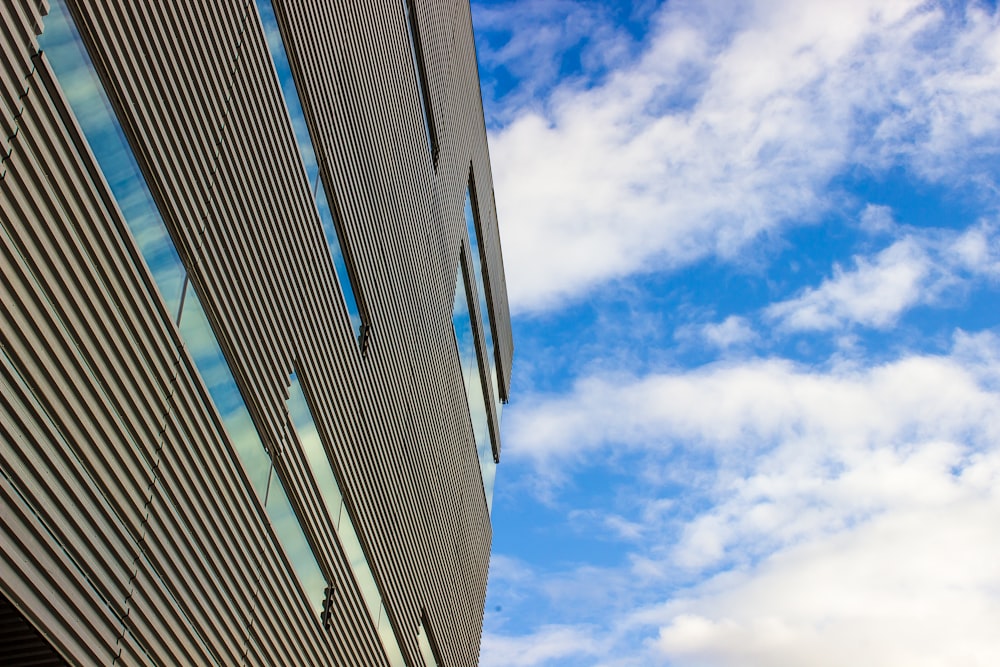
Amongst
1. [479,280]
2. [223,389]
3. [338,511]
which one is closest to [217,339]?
[223,389]

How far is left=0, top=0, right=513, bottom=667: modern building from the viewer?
6227 mm

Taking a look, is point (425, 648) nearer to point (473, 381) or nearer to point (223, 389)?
point (473, 381)

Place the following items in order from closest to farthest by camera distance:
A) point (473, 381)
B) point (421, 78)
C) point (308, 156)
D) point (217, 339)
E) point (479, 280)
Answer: point (217, 339) → point (308, 156) → point (421, 78) → point (473, 381) → point (479, 280)

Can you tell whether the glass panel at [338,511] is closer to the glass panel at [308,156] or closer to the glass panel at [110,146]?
the glass panel at [308,156]

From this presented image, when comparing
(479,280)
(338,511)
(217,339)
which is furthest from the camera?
(479,280)

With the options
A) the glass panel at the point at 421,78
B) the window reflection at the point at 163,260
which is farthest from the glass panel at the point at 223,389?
the glass panel at the point at 421,78

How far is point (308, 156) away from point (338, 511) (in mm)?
5185

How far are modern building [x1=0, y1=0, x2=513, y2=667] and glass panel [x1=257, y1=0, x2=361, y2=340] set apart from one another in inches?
2.0

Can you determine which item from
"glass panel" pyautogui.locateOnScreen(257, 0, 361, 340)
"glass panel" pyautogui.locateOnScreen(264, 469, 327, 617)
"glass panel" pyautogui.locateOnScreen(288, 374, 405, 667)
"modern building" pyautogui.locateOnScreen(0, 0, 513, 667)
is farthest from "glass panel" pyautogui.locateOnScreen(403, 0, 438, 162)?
"glass panel" pyautogui.locateOnScreen(264, 469, 327, 617)

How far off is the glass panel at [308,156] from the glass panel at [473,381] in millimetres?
7201

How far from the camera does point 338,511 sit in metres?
12.2

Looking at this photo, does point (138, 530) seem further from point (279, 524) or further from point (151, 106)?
Result: point (151, 106)

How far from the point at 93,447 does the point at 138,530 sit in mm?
994

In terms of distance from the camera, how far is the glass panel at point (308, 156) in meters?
11.0
